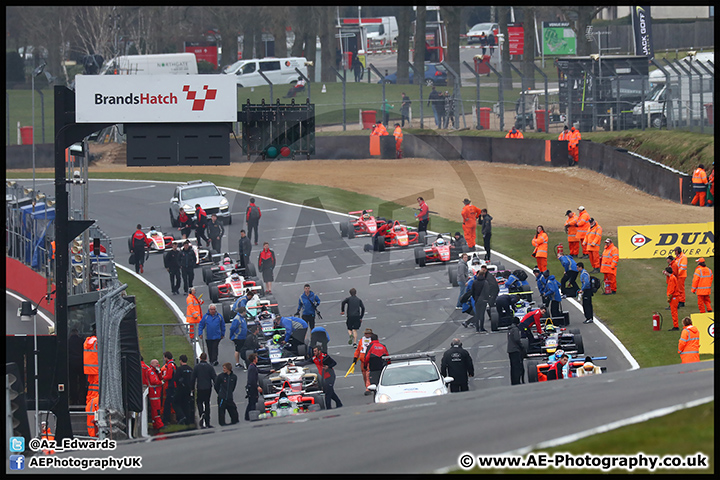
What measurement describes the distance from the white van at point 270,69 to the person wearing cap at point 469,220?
32658mm

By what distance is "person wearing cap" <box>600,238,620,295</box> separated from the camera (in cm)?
2255

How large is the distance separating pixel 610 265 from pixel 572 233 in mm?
2893

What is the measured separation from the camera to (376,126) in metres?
41.3

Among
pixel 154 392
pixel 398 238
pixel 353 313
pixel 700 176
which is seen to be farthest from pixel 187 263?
pixel 700 176

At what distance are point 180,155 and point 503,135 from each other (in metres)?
27.4

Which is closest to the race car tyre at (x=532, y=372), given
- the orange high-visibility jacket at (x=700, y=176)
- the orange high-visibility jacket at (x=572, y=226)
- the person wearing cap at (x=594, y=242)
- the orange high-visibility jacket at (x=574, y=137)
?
the person wearing cap at (x=594, y=242)

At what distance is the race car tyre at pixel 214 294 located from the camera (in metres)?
24.0

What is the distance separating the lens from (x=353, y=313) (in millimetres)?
20922

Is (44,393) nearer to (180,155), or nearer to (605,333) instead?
(180,155)

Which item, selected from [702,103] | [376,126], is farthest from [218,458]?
[376,126]

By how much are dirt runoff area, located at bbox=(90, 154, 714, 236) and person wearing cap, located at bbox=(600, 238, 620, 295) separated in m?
5.29

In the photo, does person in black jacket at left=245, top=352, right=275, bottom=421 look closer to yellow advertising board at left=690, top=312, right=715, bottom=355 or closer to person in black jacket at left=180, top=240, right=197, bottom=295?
yellow advertising board at left=690, top=312, right=715, bottom=355

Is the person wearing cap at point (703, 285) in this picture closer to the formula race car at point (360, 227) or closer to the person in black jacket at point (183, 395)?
the person in black jacket at point (183, 395)

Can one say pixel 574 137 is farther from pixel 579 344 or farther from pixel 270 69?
pixel 270 69
